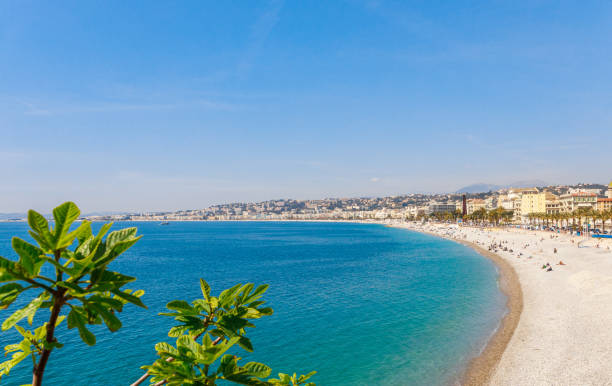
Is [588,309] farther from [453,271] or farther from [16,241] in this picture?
[16,241]

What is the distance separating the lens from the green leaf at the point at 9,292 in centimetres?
157

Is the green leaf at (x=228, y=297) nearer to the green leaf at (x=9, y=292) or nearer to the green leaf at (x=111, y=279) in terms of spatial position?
the green leaf at (x=111, y=279)

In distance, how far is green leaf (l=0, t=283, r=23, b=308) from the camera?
5.16 feet

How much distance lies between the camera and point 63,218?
5.27 feet

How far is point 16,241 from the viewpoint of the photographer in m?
1.66

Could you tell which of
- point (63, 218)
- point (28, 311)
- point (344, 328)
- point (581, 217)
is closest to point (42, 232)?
point (63, 218)

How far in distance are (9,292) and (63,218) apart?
0.42 m

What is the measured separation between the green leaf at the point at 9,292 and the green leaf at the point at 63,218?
30 centimetres

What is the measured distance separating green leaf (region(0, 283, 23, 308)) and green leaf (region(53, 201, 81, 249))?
0.30 m

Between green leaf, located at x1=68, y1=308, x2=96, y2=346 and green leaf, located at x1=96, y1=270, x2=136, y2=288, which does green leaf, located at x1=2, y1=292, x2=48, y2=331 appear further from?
green leaf, located at x1=96, y1=270, x2=136, y2=288

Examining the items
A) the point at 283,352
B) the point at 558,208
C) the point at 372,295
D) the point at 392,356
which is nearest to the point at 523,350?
the point at 392,356

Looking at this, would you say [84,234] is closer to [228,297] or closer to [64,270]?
[64,270]

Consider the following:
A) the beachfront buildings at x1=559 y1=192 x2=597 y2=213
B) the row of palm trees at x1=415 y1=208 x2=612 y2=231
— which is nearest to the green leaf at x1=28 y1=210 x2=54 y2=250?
the row of palm trees at x1=415 y1=208 x2=612 y2=231

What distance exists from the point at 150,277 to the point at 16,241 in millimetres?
53078
